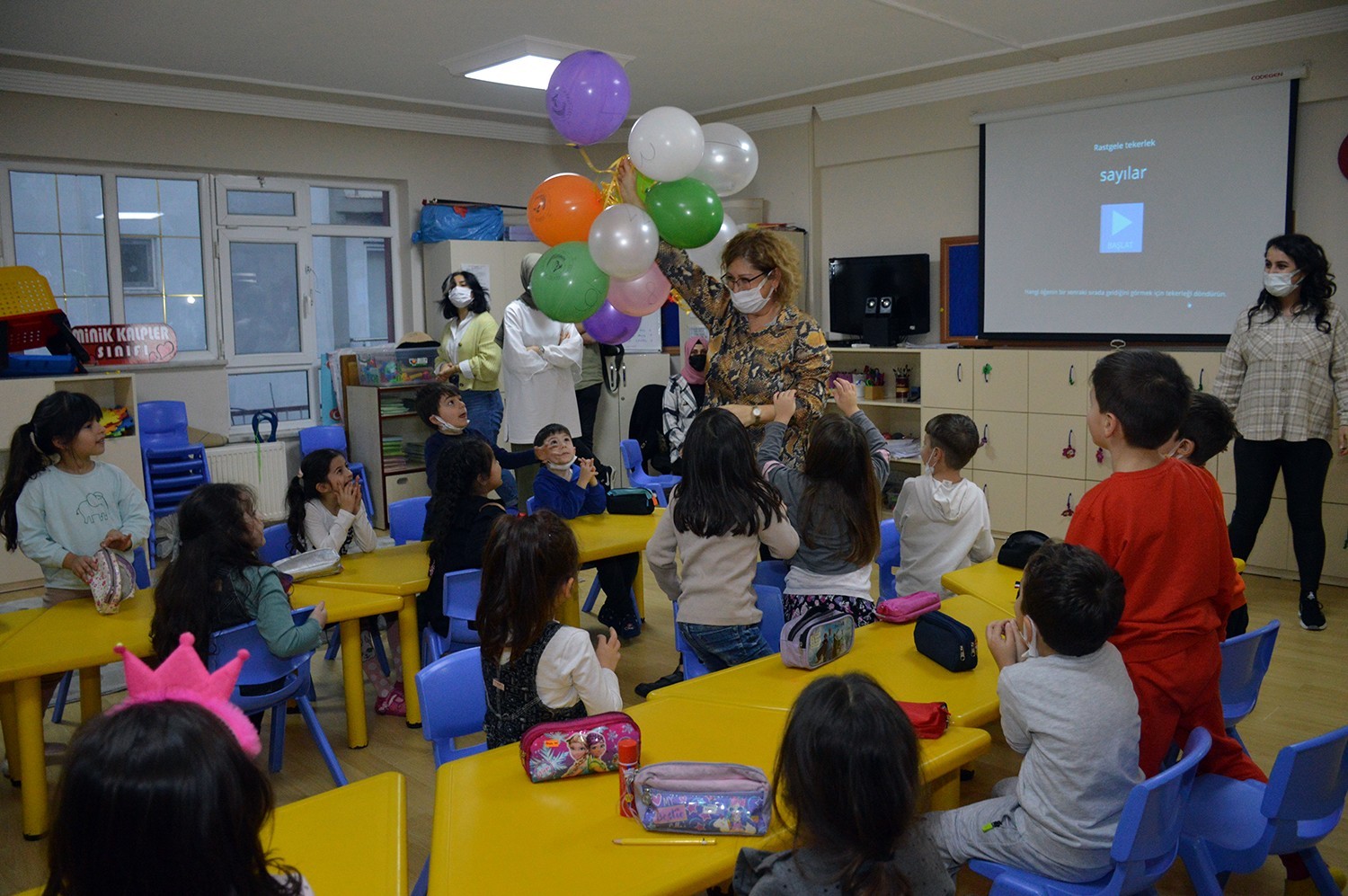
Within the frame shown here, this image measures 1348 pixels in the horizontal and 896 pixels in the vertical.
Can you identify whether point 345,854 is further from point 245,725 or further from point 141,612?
point 141,612

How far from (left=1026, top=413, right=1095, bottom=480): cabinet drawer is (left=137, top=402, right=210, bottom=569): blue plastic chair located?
489cm

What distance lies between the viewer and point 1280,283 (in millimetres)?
4379

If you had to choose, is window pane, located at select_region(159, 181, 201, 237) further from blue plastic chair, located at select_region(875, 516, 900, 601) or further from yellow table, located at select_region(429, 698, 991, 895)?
yellow table, located at select_region(429, 698, 991, 895)

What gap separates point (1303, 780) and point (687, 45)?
4.82 m

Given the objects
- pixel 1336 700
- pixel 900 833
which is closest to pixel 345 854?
pixel 900 833

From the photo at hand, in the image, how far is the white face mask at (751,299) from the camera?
10.7 feet

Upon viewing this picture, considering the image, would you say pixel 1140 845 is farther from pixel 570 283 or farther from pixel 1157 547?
pixel 570 283

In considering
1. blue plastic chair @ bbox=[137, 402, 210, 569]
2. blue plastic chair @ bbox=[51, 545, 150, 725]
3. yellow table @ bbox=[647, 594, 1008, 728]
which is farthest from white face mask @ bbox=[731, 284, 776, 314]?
blue plastic chair @ bbox=[137, 402, 210, 569]

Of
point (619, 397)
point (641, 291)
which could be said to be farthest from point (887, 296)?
point (641, 291)

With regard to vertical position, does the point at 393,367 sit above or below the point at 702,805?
above

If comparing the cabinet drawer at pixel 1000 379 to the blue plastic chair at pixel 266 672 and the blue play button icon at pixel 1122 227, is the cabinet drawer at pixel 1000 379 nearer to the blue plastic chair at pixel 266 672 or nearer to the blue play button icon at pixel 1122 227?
the blue play button icon at pixel 1122 227

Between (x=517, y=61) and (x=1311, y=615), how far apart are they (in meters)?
4.84

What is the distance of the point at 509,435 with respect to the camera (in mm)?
6129

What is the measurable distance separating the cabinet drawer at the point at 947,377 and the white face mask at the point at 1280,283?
2.08 meters
